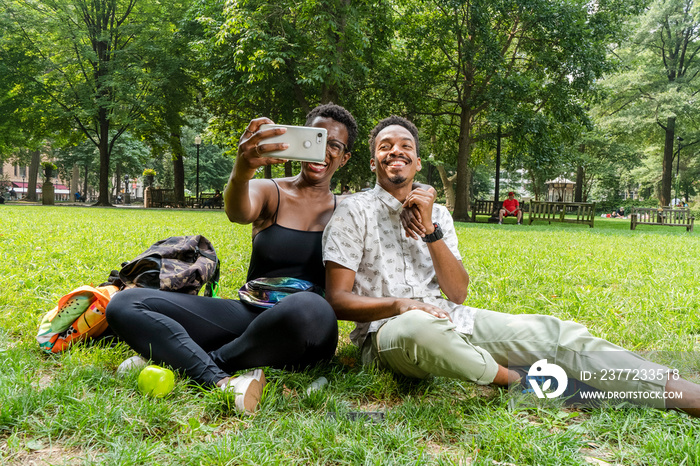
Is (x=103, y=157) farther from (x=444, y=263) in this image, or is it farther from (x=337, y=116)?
(x=444, y=263)

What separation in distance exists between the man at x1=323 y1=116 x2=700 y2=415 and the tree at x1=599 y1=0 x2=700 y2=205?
31.2 m

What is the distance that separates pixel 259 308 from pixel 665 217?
2003 cm

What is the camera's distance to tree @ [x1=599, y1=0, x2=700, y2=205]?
29.4m

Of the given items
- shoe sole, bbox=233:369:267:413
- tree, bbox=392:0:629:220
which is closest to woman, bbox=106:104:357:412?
shoe sole, bbox=233:369:267:413

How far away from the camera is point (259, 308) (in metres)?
2.93

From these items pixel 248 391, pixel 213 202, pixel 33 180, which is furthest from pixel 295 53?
pixel 33 180

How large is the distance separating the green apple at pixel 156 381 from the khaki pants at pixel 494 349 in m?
1.10

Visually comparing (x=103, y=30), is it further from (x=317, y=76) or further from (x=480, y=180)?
(x=480, y=180)

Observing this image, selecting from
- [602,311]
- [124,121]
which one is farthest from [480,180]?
[602,311]

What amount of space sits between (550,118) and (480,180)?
36.4 meters

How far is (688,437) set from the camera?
6.81ft

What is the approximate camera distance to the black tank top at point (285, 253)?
116 inches

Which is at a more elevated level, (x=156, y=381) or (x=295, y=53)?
(x=295, y=53)

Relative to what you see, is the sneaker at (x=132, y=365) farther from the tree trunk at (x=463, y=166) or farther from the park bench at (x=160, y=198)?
the park bench at (x=160, y=198)
